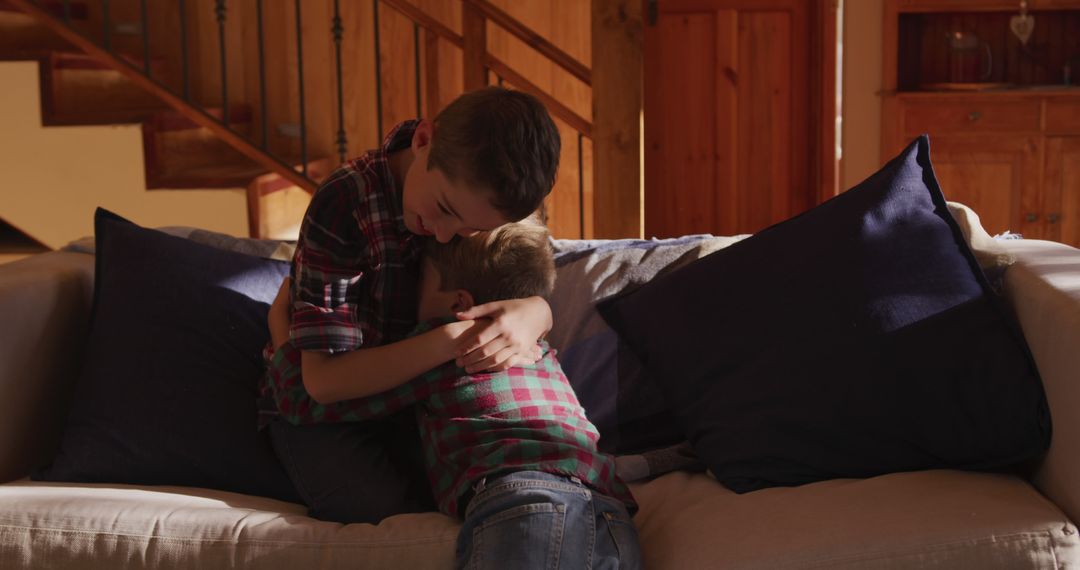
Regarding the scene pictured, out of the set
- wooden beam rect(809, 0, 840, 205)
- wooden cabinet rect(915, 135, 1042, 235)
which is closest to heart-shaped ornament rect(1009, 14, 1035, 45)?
wooden cabinet rect(915, 135, 1042, 235)

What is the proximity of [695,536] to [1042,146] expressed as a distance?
402 centimetres

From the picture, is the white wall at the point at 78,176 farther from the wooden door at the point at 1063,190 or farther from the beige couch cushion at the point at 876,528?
the wooden door at the point at 1063,190

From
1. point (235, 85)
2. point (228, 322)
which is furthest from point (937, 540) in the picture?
point (235, 85)

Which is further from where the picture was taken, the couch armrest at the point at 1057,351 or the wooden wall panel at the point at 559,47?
the wooden wall panel at the point at 559,47

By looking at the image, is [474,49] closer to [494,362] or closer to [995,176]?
[494,362]

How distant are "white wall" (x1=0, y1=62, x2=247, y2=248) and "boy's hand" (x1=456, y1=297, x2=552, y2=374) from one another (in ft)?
9.30

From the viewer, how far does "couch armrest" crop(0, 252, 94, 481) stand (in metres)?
1.97

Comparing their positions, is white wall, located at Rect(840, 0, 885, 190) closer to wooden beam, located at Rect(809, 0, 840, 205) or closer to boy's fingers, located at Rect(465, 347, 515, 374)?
wooden beam, located at Rect(809, 0, 840, 205)

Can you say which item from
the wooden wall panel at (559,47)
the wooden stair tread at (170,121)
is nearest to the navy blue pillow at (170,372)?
the wooden stair tread at (170,121)

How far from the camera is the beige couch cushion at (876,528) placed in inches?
57.2

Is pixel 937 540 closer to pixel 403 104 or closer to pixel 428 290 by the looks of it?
pixel 428 290

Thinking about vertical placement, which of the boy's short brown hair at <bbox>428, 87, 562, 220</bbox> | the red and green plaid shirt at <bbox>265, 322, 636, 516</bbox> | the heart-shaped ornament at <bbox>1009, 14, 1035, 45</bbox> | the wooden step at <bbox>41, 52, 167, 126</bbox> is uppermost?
the heart-shaped ornament at <bbox>1009, 14, 1035, 45</bbox>

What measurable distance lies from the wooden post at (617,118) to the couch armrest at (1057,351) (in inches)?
67.9

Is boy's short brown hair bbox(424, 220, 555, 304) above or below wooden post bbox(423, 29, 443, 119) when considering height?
below
